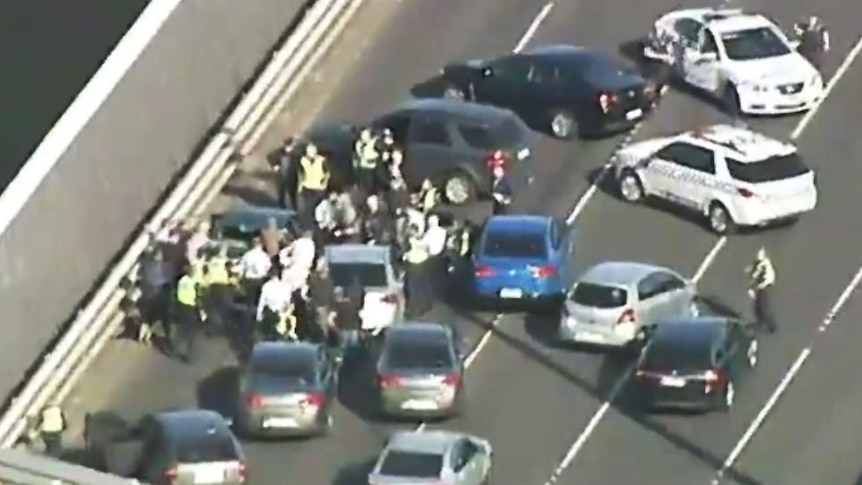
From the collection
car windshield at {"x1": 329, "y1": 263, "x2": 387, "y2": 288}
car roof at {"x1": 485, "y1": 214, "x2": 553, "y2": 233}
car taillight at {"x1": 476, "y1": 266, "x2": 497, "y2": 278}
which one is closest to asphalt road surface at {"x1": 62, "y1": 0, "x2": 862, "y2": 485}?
car taillight at {"x1": 476, "y1": 266, "x2": 497, "y2": 278}

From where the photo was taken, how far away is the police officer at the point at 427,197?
41.6 meters

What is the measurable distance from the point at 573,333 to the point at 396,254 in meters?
3.40

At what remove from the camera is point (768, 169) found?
40562 mm

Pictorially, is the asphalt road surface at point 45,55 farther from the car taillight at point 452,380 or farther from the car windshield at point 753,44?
the car taillight at point 452,380

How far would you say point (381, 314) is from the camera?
38500 millimetres

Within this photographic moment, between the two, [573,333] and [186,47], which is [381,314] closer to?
[573,333]

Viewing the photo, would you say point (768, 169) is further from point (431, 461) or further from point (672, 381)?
point (431, 461)

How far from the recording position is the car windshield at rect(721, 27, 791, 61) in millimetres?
44156

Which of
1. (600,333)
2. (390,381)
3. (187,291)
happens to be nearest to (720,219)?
(600,333)

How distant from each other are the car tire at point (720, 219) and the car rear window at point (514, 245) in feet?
10.7

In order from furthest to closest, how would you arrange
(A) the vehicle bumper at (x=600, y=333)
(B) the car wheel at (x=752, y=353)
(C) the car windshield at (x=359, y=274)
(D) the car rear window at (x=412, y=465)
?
(C) the car windshield at (x=359, y=274) → (A) the vehicle bumper at (x=600, y=333) → (B) the car wheel at (x=752, y=353) → (D) the car rear window at (x=412, y=465)

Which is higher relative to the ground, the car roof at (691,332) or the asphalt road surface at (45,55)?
the asphalt road surface at (45,55)

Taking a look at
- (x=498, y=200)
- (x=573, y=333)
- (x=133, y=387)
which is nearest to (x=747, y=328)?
(x=573, y=333)

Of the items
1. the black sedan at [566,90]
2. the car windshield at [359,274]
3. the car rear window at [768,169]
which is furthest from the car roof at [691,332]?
the black sedan at [566,90]
